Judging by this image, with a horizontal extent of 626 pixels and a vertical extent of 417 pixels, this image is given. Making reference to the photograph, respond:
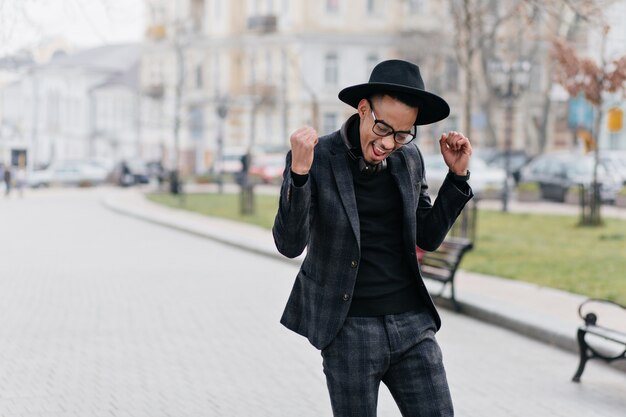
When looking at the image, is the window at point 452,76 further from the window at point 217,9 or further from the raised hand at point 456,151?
the raised hand at point 456,151

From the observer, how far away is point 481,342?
10562 millimetres

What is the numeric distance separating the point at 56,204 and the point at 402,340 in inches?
1481

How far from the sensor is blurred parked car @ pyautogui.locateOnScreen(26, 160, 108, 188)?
64.2 meters

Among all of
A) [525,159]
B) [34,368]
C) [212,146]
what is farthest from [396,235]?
[212,146]

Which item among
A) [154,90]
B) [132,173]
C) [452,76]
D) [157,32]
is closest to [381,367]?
[132,173]

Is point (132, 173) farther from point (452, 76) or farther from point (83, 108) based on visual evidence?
point (83, 108)

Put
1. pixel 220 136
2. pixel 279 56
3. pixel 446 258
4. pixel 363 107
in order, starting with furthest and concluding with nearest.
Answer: pixel 279 56
pixel 220 136
pixel 446 258
pixel 363 107

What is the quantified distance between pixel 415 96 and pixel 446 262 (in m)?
8.26

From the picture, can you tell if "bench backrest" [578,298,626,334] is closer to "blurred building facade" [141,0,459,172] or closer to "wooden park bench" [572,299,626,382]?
"wooden park bench" [572,299,626,382]

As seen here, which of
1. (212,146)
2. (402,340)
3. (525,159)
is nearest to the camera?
(402,340)

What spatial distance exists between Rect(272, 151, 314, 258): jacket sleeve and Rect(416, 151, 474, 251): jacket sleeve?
21.2 inches

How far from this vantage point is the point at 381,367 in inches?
164

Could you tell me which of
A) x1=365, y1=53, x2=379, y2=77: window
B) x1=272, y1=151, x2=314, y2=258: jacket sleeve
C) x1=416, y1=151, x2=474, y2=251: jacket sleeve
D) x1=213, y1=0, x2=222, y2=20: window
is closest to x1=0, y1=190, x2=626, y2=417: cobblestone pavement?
x1=416, y1=151, x2=474, y2=251: jacket sleeve

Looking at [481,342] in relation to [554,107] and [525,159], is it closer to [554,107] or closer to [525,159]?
[525,159]
